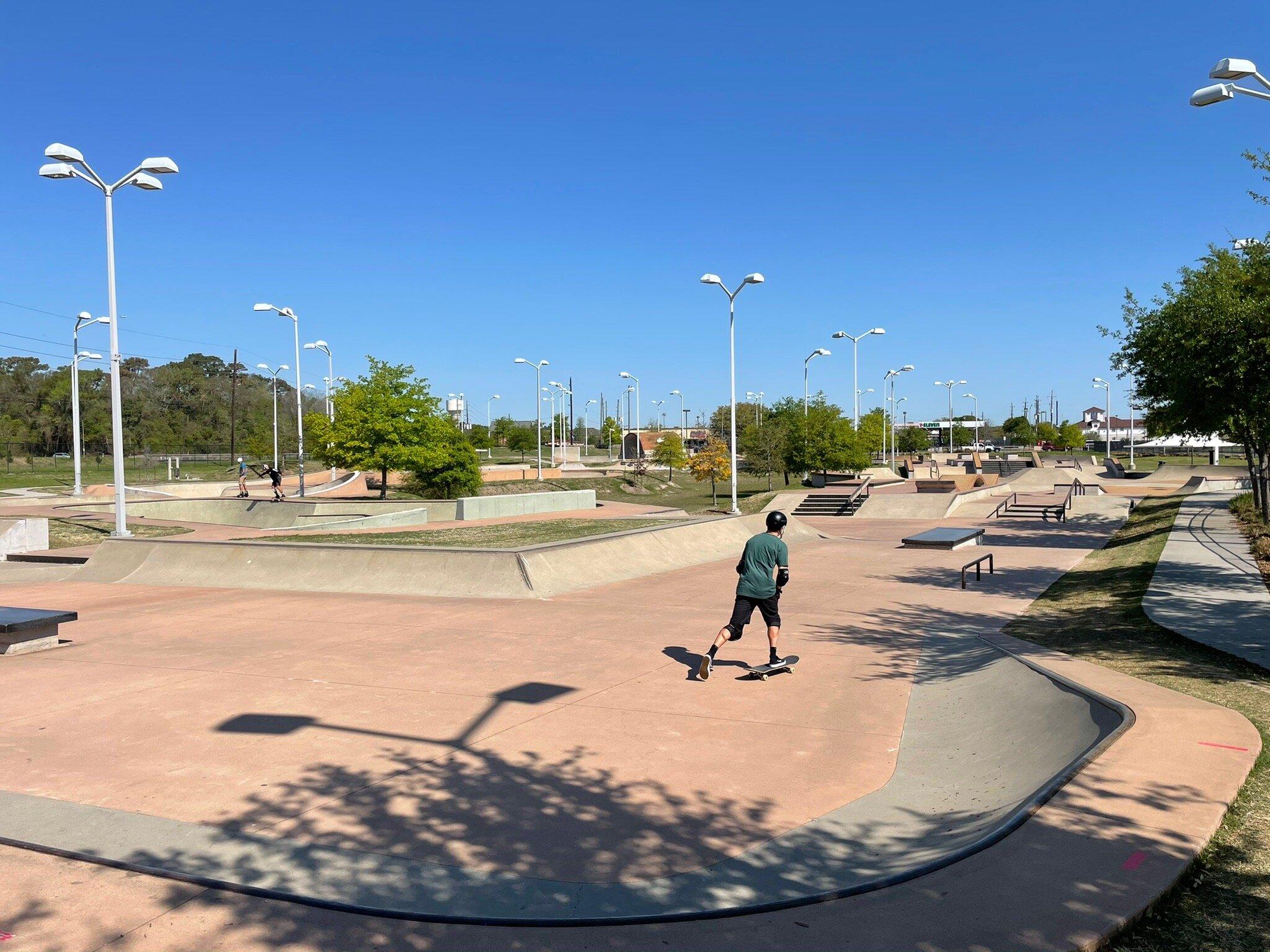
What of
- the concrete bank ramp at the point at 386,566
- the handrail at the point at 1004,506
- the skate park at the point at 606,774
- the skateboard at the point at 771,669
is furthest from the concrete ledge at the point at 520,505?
the skateboard at the point at 771,669

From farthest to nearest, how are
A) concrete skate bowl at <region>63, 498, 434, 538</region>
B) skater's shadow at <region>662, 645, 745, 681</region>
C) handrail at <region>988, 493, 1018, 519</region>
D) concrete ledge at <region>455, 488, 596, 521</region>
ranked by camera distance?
handrail at <region>988, 493, 1018, 519</region>, concrete ledge at <region>455, 488, 596, 521</region>, concrete skate bowl at <region>63, 498, 434, 538</region>, skater's shadow at <region>662, 645, 745, 681</region>

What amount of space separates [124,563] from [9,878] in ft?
49.6

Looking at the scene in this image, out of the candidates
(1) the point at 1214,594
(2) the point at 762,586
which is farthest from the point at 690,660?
(1) the point at 1214,594

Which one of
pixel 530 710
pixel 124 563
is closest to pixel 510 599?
pixel 530 710

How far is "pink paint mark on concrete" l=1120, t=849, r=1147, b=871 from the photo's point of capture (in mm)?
3891

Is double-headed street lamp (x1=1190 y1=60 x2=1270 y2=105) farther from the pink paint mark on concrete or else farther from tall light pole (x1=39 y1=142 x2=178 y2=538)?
tall light pole (x1=39 y1=142 x2=178 y2=538)

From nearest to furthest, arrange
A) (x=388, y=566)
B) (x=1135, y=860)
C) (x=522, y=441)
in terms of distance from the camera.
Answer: (x=1135, y=860) → (x=388, y=566) → (x=522, y=441)

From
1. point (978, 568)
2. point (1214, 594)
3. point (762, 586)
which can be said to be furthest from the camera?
point (978, 568)

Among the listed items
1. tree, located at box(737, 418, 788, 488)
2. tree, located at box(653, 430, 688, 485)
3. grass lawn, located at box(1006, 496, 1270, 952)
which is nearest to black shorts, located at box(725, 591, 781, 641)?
grass lawn, located at box(1006, 496, 1270, 952)

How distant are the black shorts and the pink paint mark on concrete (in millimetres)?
4833

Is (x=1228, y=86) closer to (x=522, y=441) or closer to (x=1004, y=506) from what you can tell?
(x=1004, y=506)

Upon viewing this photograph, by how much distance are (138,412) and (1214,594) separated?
98.0m

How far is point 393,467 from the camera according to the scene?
3616cm

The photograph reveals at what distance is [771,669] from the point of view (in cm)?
881
